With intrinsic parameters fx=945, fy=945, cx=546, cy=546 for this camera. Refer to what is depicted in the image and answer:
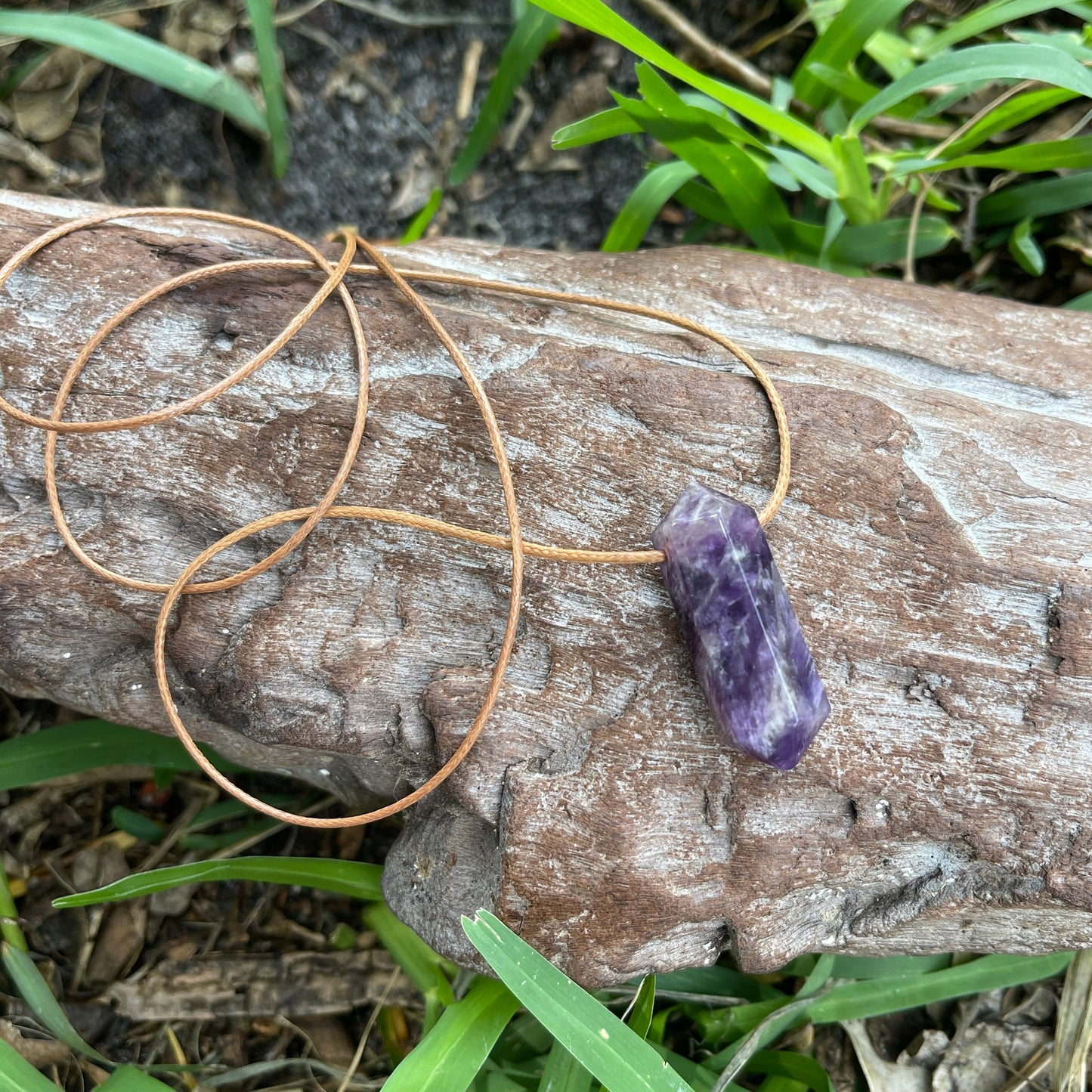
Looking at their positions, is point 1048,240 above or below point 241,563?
above

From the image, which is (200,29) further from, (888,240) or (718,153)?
(888,240)

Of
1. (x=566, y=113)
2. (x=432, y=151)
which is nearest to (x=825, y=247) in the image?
(x=566, y=113)

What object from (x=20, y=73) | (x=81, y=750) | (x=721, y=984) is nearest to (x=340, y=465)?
(x=81, y=750)

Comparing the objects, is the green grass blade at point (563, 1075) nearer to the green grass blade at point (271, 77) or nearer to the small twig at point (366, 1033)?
the small twig at point (366, 1033)

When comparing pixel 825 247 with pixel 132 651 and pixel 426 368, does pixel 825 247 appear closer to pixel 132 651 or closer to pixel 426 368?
pixel 426 368

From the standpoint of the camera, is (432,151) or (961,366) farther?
(432,151)

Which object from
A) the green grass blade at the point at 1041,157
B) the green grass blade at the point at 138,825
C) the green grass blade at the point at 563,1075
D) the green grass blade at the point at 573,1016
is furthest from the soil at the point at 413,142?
the green grass blade at the point at 563,1075
